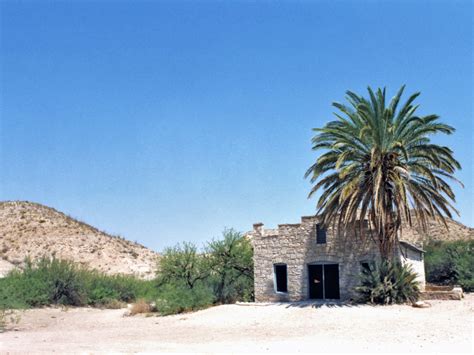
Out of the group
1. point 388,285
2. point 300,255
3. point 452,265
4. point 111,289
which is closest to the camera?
point 388,285

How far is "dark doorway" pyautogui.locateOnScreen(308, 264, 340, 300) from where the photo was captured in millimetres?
27844

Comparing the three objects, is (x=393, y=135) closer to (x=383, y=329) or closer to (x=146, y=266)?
(x=383, y=329)

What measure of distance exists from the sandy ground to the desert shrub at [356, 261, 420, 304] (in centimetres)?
109

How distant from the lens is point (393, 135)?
25.6 m

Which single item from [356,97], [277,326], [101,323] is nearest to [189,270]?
[101,323]

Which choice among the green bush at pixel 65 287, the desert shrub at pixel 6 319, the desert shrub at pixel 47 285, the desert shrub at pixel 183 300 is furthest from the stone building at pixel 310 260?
the desert shrub at pixel 47 285

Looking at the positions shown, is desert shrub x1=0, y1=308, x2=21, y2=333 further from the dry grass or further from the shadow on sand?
the shadow on sand

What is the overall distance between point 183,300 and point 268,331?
887 cm

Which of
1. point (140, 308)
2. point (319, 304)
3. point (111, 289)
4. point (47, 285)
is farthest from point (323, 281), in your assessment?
point (47, 285)

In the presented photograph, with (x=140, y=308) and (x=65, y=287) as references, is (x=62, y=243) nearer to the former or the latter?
(x=65, y=287)

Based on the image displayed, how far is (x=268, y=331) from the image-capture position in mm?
20375

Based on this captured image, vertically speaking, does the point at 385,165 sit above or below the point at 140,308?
above

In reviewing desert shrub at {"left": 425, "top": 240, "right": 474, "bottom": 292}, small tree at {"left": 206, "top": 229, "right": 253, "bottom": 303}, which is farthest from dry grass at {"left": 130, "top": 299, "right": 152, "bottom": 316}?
desert shrub at {"left": 425, "top": 240, "right": 474, "bottom": 292}

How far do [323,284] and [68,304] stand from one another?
17248mm
